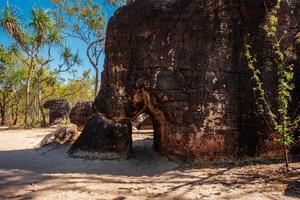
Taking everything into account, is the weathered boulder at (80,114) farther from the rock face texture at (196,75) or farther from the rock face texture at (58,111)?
the rock face texture at (196,75)

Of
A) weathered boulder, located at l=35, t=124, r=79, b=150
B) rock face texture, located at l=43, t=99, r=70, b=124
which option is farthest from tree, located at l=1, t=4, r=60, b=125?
weathered boulder, located at l=35, t=124, r=79, b=150

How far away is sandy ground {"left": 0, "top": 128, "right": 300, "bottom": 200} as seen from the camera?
13.4ft

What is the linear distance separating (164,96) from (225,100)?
1.11 m

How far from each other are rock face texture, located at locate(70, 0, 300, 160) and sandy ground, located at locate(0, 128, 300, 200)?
437 millimetres

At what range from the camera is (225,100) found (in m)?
5.90

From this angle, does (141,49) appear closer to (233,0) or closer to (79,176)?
(233,0)

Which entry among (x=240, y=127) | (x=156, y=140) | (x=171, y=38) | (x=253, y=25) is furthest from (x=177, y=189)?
(x=253, y=25)

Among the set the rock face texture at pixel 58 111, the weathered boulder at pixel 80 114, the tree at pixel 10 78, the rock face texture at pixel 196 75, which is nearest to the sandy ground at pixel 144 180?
the rock face texture at pixel 196 75

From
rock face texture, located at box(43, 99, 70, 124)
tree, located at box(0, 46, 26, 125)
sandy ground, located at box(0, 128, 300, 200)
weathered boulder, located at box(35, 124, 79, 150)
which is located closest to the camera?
sandy ground, located at box(0, 128, 300, 200)

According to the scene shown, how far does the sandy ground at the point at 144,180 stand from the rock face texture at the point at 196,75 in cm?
44

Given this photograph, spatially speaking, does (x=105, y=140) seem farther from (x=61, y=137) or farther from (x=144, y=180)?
(x=61, y=137)

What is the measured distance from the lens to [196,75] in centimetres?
601

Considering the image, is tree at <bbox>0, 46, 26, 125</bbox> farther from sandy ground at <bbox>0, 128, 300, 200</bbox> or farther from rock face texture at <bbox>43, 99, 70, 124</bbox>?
sandy ground at <bbox>0, 128, 300, 200</bbox>

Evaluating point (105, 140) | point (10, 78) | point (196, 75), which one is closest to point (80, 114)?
point (105, 140)
